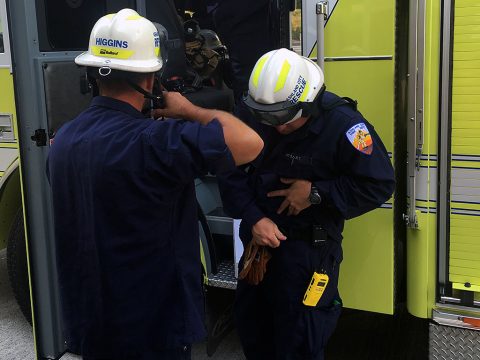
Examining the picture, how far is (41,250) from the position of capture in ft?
9.06

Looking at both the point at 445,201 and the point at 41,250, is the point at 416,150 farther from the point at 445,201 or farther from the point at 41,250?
the point at 41,250

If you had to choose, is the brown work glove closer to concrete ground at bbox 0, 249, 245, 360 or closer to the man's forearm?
the man's forearm

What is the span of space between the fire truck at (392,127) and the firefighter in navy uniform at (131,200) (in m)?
0.86

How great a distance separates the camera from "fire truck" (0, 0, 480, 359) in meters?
2.47

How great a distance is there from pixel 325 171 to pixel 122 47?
99 centimetres

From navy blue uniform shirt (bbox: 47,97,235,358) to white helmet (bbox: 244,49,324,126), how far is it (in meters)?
0.52

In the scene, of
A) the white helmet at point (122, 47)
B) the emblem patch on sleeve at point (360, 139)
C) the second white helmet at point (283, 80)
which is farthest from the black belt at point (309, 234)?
the white helmet at point (122, 47)

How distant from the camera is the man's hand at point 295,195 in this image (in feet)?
7.48

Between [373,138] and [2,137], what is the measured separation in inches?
89.8

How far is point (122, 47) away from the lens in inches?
70.2

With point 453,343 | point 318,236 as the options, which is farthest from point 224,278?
point 453,343

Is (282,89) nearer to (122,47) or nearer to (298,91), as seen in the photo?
(298,91)

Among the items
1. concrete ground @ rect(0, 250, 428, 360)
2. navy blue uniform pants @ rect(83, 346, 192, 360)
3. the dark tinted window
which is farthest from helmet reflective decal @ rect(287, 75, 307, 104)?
concrete ground @ rect(0, 250, 428, 360)

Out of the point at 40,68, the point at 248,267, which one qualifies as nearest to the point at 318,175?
the point at 248,267
